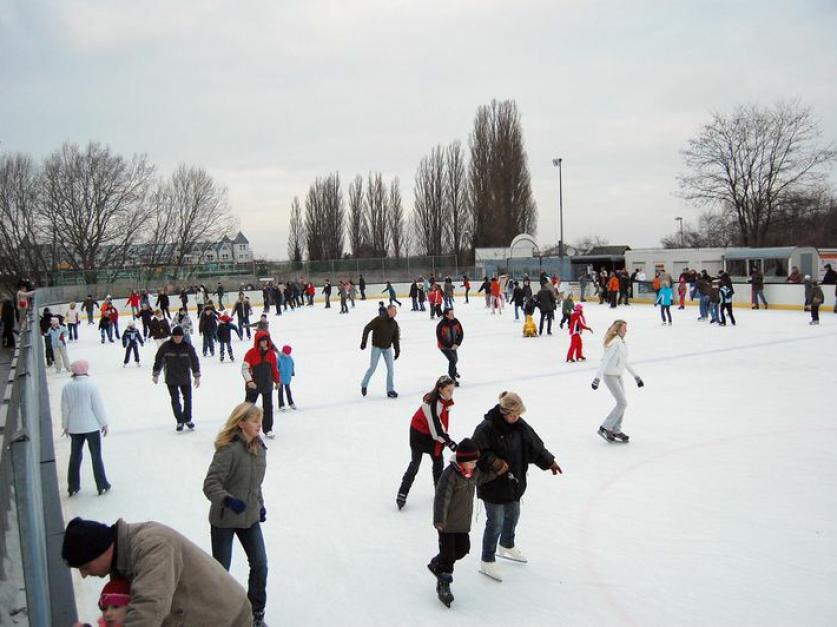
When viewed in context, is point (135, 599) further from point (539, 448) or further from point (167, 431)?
point (167, 431)

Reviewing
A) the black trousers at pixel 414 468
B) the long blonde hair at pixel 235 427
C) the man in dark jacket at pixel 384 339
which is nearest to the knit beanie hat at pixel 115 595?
the long blonde hair at pixel 235 427

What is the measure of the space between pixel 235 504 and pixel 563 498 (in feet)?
10.3

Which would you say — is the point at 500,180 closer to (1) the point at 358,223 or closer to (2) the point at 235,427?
(1) the point at 358,223

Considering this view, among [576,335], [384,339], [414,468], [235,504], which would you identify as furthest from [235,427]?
[576,335]

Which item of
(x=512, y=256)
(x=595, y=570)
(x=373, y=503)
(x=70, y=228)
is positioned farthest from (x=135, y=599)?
(x=70, y=228)

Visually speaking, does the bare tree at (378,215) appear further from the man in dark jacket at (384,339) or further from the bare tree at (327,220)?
the man in dark jacket at (384,339)

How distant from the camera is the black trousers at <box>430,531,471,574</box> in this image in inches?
152

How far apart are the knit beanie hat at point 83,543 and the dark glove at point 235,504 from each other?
130cm

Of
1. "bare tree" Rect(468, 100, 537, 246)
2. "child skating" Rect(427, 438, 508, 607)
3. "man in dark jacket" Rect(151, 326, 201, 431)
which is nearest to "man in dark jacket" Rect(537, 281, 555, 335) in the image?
"man in dark jacket" Rect(151, 326, 201, 431)

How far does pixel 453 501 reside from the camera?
12.4ft

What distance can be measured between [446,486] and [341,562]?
119 centimetres

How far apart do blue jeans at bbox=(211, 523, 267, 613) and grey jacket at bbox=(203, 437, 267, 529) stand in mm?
62

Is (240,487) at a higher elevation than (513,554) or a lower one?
higher

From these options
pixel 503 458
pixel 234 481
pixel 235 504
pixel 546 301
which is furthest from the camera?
pixel 546 301
